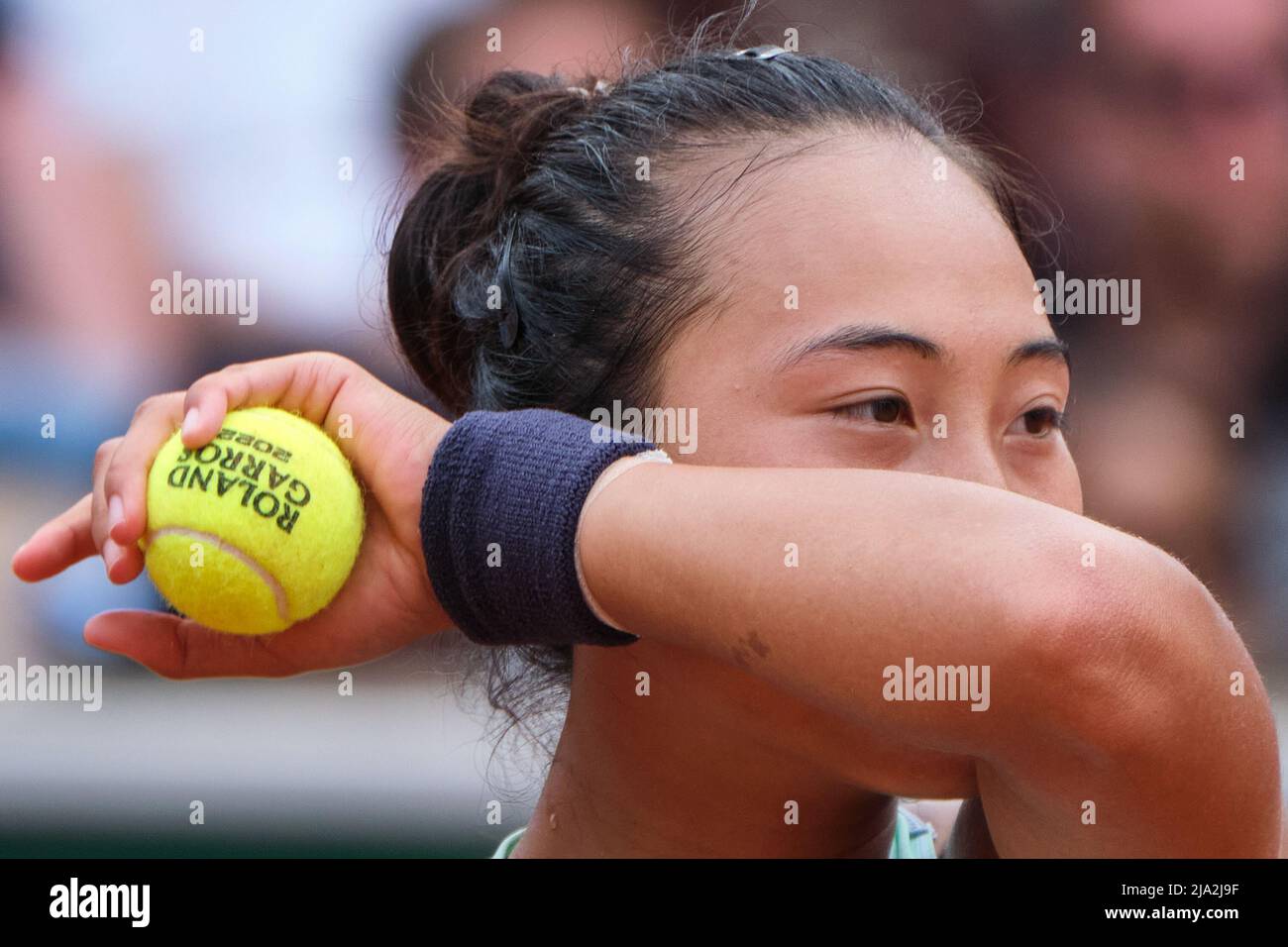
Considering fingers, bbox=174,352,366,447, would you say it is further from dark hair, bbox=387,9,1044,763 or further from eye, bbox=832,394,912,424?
eye, bbox=832,394,912,424

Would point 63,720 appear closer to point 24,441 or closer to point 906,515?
point 24,441

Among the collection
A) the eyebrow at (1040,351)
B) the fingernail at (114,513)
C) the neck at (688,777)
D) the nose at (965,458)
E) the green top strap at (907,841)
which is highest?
the eyebrow at (1040,351)

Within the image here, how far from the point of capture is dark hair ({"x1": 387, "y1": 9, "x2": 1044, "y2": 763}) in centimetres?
122

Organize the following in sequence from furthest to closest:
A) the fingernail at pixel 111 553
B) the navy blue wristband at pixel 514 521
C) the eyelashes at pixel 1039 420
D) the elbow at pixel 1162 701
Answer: the eyelashes at pixel 1039 420
the fingernail at pixel 111 553
the navy blue wristband at pixel 514 521
the elbow at pixel 1162 701

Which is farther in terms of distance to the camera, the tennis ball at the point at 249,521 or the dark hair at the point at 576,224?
the dark hair at the point at 576,224

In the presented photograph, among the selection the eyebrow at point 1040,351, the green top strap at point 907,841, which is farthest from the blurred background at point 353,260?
the eyebrow at point 1040,351

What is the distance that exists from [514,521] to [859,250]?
40 centimetres

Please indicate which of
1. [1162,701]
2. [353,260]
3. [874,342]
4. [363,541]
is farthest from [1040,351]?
[353,260]

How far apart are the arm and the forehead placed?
0.26 metres

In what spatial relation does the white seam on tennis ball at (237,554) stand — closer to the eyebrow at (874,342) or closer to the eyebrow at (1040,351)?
the eyebrow at (874,342)

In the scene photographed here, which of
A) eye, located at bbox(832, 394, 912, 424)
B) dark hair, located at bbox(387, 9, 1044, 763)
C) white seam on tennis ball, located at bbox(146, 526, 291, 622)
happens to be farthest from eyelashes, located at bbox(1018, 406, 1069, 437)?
white seam on tennis ball, located at bbox(146, 526, 291, 622)

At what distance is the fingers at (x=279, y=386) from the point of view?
1.06m

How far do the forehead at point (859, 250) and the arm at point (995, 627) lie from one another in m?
0.26
